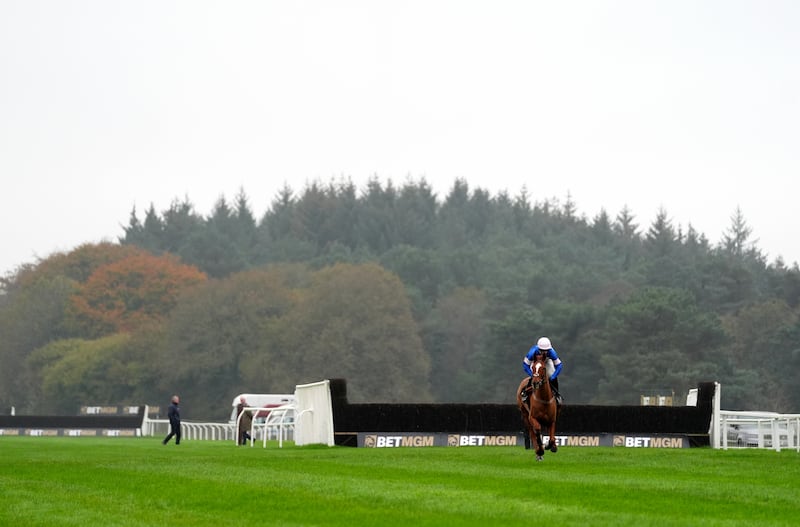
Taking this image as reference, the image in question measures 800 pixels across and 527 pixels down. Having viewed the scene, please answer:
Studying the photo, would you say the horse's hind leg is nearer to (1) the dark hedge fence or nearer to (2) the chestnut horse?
(2) the chestnut horse

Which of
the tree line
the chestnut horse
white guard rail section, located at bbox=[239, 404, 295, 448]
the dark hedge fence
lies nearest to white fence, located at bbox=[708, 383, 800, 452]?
the dark hedge fence

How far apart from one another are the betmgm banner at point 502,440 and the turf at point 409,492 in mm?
7870

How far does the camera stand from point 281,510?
14219 mm

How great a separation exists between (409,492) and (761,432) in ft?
59.8

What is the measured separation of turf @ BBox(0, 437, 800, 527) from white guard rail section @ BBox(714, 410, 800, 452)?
6.86 metres

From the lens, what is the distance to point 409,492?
624 inches

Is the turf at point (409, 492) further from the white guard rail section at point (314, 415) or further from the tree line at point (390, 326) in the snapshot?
the tree line at point (390, 326)

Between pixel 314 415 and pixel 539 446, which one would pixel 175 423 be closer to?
pixel 314 415

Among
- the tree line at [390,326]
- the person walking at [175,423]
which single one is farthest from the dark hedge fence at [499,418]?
the tree line at [390,326]

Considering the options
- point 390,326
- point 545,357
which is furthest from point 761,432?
point 390,326

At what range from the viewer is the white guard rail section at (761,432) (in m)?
30.8

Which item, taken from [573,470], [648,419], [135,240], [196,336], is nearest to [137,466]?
[573,470]

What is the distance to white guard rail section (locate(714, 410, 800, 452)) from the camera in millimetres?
30797

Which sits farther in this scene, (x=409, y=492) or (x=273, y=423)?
(x=273, y=423)
